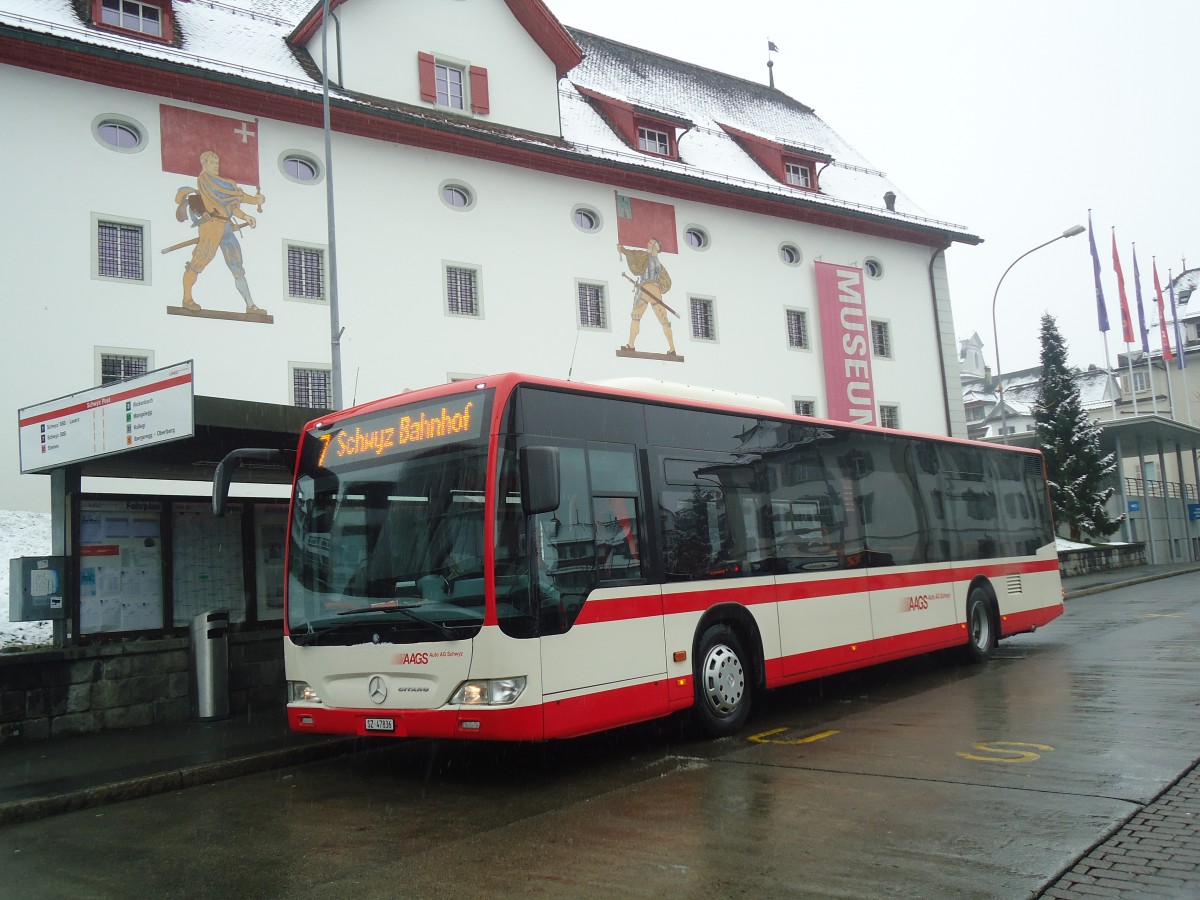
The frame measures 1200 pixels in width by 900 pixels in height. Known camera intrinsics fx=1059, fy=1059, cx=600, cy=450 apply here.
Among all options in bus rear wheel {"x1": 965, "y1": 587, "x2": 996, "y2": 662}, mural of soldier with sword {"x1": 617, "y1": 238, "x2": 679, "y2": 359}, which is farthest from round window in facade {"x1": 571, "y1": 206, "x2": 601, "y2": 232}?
bus rear wheel {"x1": 965, "y1": 587, "x2": 996, "y2": 662}

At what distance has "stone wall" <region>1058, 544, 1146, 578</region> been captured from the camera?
110 ft

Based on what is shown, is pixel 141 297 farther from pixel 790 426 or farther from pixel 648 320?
pixel 790 426

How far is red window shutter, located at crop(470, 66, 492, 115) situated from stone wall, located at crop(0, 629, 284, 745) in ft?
61.4

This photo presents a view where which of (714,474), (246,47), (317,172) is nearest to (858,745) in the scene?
(714,474)

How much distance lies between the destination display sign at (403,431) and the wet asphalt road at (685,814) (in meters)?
2.60

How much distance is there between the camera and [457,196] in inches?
1033

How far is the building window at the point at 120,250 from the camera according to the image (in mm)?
21188

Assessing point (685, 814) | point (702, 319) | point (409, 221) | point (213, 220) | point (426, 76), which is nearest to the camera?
point (685, 814)

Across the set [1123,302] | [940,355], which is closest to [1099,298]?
[1123,302]

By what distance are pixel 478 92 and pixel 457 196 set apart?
317 cm

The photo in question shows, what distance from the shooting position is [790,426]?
11.1 meters

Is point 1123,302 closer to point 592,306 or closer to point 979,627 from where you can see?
point 592,306

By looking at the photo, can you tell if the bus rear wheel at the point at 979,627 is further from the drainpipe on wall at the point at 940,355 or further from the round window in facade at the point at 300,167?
the drainpipe on wall at the point at 940,355

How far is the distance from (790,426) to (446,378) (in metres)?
15.6
